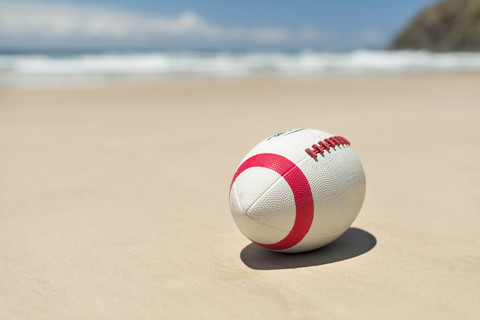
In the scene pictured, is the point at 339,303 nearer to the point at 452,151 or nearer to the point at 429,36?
the point at 452,151

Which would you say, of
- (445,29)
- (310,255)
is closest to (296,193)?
(310,255)

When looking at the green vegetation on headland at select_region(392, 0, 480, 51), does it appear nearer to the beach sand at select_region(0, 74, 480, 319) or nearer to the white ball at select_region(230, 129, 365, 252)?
the beach sand at select_region(0, 74, 480, 319)

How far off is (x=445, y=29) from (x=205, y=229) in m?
67.5

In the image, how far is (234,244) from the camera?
3.73 meters

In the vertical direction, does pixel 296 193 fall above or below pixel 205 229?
above

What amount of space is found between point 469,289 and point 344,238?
111cm

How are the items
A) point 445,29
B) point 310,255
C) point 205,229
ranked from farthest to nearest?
point 445,29, point 205,229, point 310,255

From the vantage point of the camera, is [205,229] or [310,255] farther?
Answer: [205,229]

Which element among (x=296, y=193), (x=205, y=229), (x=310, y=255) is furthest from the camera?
(x=205, y=229)

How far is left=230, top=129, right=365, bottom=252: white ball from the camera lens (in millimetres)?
3217

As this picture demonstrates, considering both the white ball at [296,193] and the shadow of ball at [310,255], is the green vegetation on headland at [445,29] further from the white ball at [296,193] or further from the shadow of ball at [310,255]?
the white ball at [296,193]

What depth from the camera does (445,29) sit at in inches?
2477

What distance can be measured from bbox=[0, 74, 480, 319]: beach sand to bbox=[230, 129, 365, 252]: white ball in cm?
23

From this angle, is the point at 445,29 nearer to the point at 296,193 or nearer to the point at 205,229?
the point at 205,229
